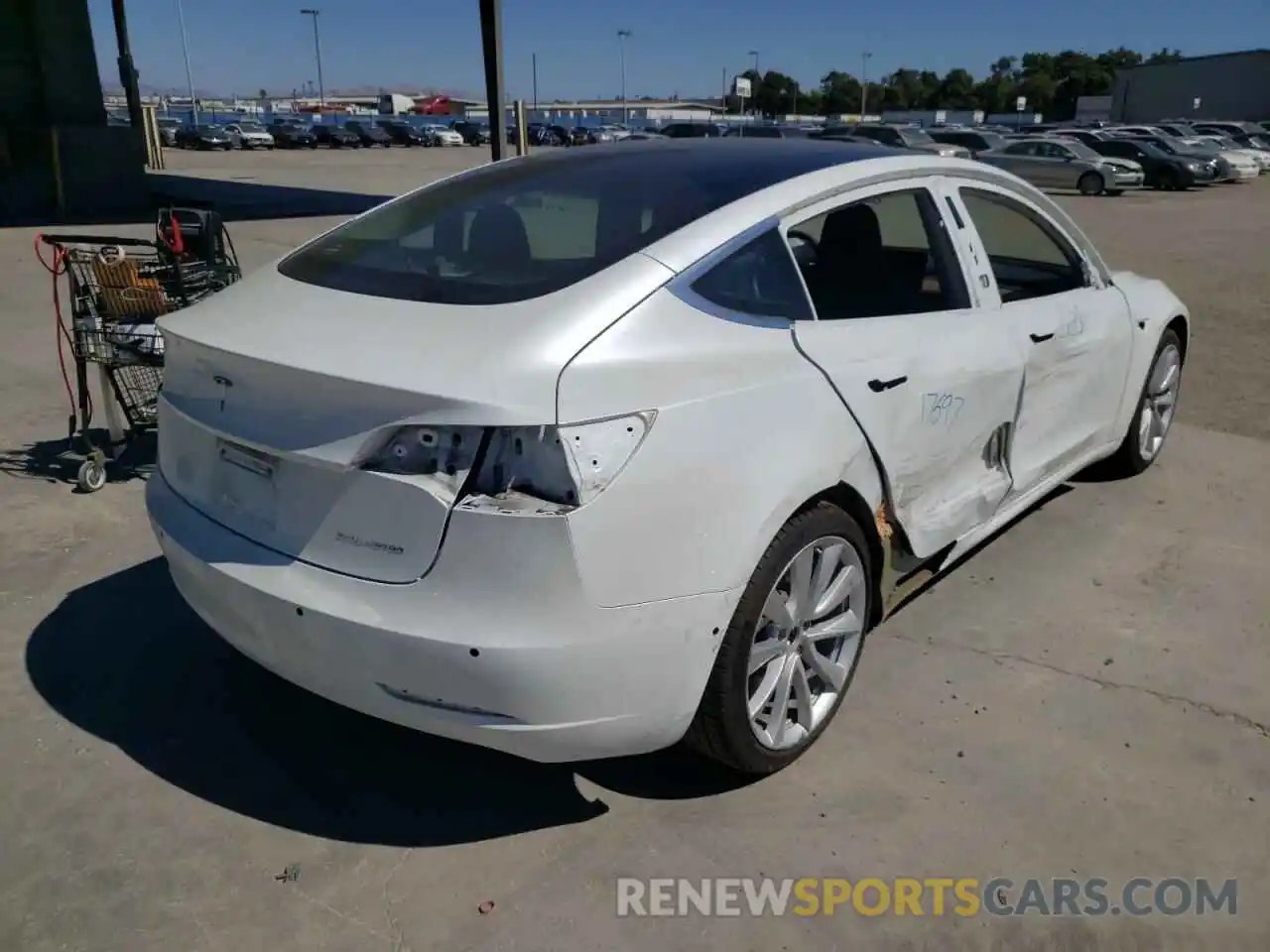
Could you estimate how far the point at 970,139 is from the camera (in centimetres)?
3028

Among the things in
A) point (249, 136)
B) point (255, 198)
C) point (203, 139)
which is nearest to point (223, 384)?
point (255, 198)

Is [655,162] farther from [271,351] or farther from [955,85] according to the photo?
[955,85]

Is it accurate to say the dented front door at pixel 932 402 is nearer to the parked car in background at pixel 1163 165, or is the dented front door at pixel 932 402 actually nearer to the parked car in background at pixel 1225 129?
the parked car in background at pixel 1163 165

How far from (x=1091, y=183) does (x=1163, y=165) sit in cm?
358

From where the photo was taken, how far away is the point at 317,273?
2.94 meters

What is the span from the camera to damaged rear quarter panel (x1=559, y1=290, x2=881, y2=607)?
7.36ft

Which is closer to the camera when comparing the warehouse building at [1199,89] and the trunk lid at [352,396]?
the trunk lid at [352,396]

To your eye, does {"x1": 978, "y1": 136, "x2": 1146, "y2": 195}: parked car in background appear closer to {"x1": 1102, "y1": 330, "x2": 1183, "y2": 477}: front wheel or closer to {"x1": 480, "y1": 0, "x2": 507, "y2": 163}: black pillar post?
{"x1": 480, "y1": 0, "x2": 507, "y2": 163}: black pillar post

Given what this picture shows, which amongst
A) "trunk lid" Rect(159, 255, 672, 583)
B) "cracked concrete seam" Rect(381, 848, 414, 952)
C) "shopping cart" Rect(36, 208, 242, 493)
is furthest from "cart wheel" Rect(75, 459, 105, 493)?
"cracked concrete seam" Rect(381, 848, 414, 952)

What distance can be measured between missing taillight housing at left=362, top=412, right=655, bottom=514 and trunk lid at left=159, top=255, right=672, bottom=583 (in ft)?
0.11

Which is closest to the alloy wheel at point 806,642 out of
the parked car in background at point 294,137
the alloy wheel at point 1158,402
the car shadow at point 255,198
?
the alloy wheel at point 1158,402

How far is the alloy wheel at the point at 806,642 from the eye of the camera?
272 centimetres

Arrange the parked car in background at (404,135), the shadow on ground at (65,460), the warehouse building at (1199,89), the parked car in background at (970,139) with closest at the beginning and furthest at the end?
the shadow on ground at (65,460), the parked car in background at (970,139), the parked car in background at (404,135), the warehouse building at (1199,89)

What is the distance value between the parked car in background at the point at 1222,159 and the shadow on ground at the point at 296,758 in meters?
32.6
